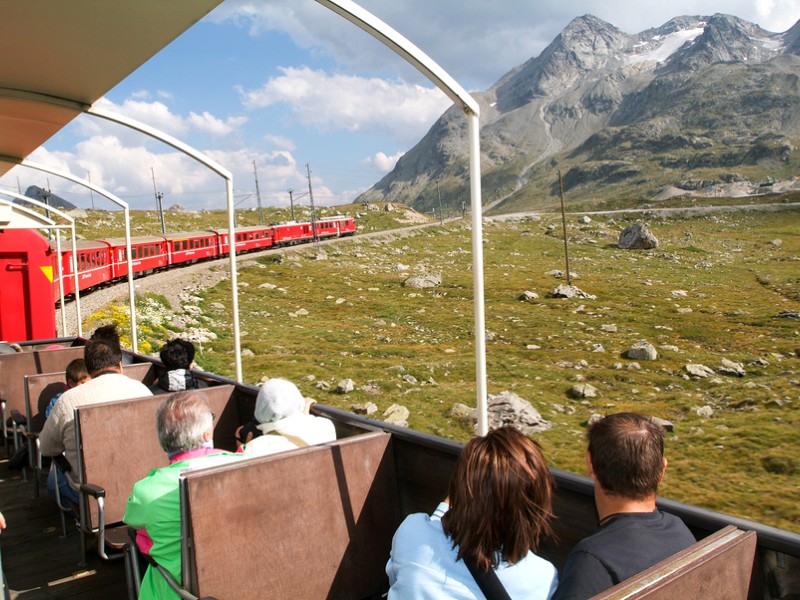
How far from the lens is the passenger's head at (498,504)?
220 cm

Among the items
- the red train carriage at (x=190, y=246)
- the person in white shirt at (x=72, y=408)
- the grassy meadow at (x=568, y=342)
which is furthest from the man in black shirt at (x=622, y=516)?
the red train carriage at (x=190, y=246)

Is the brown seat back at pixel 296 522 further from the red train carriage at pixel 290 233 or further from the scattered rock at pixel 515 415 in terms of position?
the red train carriage at pixel 290 233

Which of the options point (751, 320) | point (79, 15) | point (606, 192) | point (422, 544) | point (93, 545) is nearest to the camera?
point (422, 544)

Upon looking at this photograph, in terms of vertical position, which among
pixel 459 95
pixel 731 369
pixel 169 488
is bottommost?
pixel 731 369

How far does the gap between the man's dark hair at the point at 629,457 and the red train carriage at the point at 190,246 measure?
3911 centimetres

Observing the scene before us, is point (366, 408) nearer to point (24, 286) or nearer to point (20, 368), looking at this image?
point (24, 286)

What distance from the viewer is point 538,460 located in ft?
7.54

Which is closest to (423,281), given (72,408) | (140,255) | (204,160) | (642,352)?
(140,255)

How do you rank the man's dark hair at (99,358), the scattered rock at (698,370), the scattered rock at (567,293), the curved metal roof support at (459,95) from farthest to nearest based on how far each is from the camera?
the scattered rock at (567,293) → the scattered rock at (698,370) → the man's dark hair at (99,358) → the curved metal roof support at (459,95)

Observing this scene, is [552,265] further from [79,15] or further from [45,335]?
[79,15]

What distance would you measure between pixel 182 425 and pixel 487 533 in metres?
2.06

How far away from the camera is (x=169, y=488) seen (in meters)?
3.29

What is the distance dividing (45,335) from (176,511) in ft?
39.8

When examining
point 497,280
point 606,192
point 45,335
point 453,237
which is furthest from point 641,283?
point 606,192
